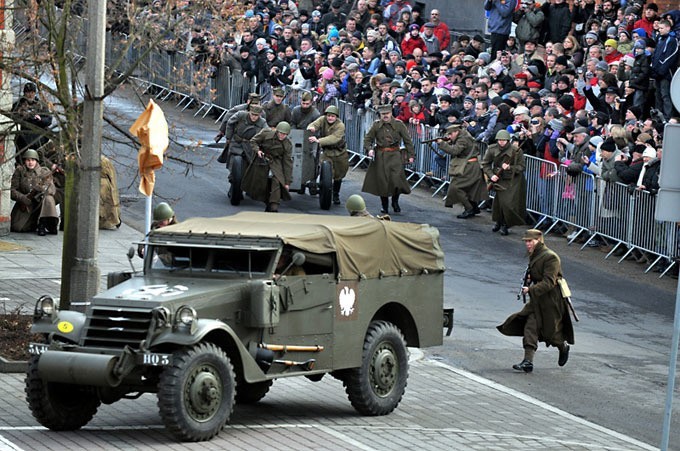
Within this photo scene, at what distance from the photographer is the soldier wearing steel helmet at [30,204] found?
85.1 ft

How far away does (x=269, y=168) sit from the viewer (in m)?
28.0

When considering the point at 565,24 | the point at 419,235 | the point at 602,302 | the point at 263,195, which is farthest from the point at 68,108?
the point at 565,24

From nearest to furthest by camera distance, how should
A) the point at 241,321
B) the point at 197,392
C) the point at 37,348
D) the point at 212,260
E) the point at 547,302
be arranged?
1. the point at 197,392
2. the point at 37,348
3. the point at 241,321
4. the point at 212,260
5. the point at 547,302

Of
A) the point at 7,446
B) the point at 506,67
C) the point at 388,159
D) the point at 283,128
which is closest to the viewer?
the point at 7,446

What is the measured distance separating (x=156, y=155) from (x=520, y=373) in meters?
4.81

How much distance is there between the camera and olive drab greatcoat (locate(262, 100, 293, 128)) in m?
29.7

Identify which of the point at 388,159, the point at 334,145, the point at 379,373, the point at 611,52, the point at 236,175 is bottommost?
the point at 379,373

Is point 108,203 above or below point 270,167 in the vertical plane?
below

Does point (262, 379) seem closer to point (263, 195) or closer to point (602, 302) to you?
point (602, 302)

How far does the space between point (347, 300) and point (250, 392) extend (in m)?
1.45

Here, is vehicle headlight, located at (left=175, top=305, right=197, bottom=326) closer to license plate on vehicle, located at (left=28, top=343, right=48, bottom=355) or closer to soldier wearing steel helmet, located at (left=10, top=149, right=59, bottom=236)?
license plate on vehicle, located at (left=28, top=343, right=48, bottom=355)

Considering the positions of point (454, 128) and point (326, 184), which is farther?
point (454, 128)

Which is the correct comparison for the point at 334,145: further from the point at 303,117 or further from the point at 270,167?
the point at 270,167

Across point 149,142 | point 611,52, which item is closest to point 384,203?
point 611,52
